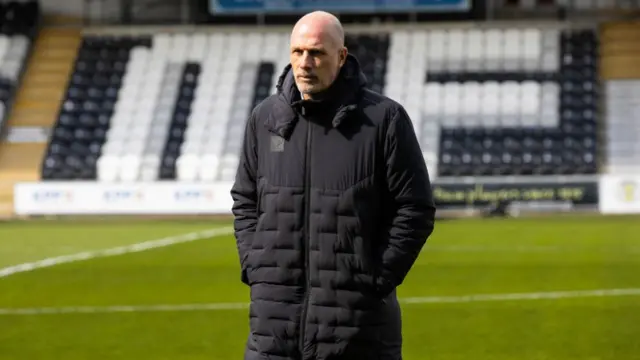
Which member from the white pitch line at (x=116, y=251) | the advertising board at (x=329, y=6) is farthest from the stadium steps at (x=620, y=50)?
the white pitch line at (x=116, y=251)

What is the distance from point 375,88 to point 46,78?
888cm

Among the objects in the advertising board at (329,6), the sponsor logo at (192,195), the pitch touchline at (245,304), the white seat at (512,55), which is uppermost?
the pitch touchline at (245,304)

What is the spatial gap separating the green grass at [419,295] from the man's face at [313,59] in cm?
514

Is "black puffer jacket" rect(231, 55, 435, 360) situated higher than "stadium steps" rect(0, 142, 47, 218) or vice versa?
"black puffer jacket" rect(231, 55, 435, 360)

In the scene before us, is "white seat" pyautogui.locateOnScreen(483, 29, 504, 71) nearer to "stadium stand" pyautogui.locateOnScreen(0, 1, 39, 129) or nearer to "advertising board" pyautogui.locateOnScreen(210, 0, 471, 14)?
"advertising board" pyautogui.locateOnScreen(210, 0, 471, 14)

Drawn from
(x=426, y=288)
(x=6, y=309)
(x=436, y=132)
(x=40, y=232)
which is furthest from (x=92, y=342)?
(x=436, y=132)

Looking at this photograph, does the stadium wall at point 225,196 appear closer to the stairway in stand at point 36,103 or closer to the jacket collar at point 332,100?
the stairway in stand at point 36,103

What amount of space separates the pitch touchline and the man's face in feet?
26.0

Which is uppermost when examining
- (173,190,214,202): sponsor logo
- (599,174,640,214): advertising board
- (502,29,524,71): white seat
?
(502,29,524,71): white seat

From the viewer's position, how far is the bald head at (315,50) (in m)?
4.52

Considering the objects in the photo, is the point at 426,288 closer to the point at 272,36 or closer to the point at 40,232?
the point at 40,232

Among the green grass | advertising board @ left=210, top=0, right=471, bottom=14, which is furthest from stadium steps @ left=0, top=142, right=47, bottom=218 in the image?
the green grass

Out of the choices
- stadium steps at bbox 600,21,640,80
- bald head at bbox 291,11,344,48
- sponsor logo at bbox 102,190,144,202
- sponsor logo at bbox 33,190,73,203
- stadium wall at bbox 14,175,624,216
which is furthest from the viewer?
stadium steps at bbox 600,21,640,80

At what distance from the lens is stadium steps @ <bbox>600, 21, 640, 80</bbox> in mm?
32344
